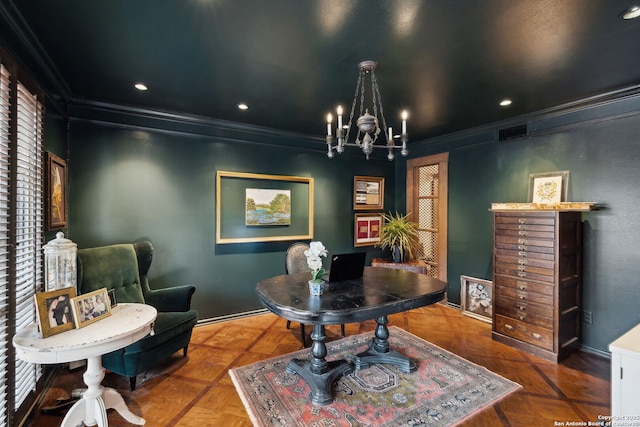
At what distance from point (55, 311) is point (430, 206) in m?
4.44

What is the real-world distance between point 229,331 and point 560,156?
412 cm

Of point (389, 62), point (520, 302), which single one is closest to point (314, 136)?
point (389, 62)

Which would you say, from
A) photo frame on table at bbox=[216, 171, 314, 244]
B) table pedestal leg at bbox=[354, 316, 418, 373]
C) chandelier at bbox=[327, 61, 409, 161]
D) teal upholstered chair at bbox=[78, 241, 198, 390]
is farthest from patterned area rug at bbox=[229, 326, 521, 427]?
chandelier at bbox=[327, 61, 409, 161]

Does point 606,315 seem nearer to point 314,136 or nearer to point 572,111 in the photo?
point 572,111

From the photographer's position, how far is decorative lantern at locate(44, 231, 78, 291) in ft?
5.80

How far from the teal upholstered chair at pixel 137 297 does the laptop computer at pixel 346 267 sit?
4.48 ft

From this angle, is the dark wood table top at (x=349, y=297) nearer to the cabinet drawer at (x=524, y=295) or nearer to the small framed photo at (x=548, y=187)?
the cabinet drawer at (x=524, y=295)

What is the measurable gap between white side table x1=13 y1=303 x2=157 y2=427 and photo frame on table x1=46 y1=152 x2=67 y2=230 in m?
1.01

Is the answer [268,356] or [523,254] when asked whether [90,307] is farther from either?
[523,254]

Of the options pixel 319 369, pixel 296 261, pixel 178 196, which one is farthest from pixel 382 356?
pixel 178 196

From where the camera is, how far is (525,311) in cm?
288

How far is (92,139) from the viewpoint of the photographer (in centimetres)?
296

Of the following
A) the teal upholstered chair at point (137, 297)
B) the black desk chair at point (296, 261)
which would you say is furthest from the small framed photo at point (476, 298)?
the teal upholstered chair at point (137, 297)

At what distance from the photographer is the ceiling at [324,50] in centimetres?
157
